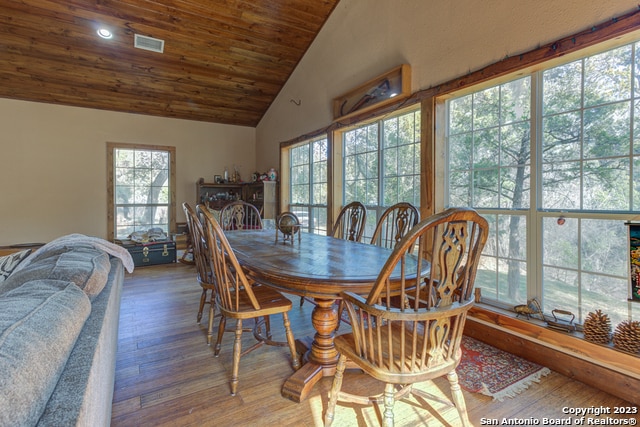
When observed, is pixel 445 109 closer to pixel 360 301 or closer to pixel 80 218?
pixel 360 301

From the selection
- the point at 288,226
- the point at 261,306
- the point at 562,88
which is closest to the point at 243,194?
the point at 288,226

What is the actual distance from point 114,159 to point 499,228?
222 inches

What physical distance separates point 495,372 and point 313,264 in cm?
133

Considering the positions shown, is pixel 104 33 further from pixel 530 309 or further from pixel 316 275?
pixel 530 309

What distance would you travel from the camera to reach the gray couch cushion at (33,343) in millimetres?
599

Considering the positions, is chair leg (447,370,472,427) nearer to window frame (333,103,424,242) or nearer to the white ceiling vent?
window frame (333,103,424,242)

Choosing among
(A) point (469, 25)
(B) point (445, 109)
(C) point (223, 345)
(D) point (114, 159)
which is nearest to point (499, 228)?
(B) point (445, 109)

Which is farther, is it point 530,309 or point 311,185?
point 311,185

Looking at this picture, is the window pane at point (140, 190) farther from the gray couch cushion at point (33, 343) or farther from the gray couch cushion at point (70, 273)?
the gray couch cushion at point (33, 343)

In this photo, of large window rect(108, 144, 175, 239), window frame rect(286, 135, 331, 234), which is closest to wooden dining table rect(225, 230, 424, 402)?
window frame rect(286, 135, 331, 234)

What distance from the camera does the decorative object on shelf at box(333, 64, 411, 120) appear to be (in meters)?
2.98

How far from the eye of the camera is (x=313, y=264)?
1.80 metres

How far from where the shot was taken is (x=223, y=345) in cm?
238

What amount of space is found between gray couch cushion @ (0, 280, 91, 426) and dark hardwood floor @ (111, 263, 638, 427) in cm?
91
